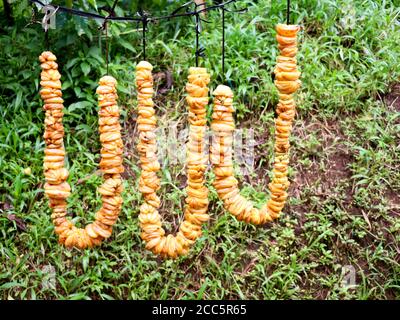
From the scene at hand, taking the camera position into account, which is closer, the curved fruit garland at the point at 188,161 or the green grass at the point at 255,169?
the curved fruit garland at the point at 188,161

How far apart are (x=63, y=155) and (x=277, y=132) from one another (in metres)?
0.64

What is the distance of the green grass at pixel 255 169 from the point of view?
2.45 m

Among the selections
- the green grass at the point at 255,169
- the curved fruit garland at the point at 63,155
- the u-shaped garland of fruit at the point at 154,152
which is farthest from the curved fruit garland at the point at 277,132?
the green grass at the point at 255,169

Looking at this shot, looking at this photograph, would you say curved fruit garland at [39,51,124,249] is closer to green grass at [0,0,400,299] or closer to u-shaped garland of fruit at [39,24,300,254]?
u-shaped garland of fruit at [39,24,300,254]

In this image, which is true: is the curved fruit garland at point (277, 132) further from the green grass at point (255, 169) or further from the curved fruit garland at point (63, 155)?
the green grass at point (255, 169)

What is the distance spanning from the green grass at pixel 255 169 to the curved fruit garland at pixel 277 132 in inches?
34.7

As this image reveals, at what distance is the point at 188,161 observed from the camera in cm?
156

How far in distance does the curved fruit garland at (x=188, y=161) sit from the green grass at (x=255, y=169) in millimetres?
833

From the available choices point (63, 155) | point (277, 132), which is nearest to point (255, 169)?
point (277, 132)

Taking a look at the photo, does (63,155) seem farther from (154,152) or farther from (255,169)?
(255,169)

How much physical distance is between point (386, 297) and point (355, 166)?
66 cm

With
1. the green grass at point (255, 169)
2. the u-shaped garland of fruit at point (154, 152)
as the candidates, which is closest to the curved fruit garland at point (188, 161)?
the u-shaped garland of fruit at point (154, 152)

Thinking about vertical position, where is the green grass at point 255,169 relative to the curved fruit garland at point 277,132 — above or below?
below

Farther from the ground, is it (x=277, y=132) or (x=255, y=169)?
(x=277, y=132)
